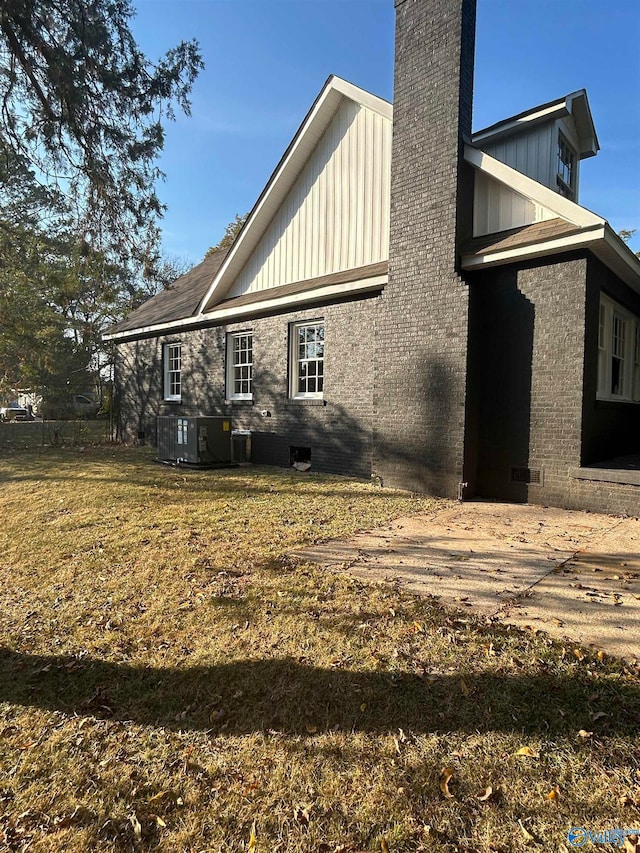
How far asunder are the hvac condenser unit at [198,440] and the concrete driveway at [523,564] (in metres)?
5.91

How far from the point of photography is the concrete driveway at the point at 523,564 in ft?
11.6

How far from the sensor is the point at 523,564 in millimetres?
4723

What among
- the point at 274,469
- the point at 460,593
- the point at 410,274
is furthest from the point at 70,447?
the point at 460,593

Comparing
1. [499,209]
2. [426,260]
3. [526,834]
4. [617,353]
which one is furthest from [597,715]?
[617,353]

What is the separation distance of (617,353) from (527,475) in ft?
13.3

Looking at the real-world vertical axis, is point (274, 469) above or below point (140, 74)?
below

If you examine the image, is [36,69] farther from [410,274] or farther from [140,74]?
[410,274]

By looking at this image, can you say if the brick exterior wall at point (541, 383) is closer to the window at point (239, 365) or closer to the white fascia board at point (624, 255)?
the white fascia board at point (624, 255)

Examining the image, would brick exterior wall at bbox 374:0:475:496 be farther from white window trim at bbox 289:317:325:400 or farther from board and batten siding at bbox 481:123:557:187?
white window trim at bbox 289:317:325:400

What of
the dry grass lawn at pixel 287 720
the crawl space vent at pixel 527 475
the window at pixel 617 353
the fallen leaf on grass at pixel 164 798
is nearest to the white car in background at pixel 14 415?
the dry grass lawn at pixel 287 720

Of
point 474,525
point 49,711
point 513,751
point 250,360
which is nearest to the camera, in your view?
point 513,751

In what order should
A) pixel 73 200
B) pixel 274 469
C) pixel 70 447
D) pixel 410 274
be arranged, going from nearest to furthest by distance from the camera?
pixel 73 200 < pixel 410 274 < pixel 274 469 < pixel 70 447

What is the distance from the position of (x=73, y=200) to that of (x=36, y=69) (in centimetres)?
185

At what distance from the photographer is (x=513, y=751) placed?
2.30m
